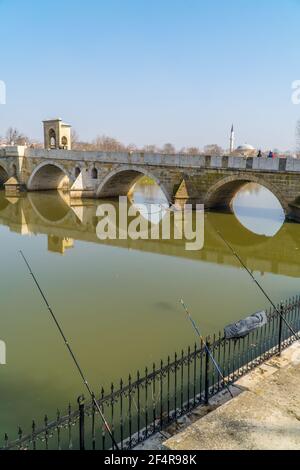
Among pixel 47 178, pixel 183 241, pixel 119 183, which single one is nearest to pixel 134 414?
pixel 183 241

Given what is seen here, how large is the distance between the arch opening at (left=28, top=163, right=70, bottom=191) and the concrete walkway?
2683 cm

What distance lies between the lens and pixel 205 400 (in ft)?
14.2

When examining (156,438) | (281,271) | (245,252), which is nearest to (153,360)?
(156,438)

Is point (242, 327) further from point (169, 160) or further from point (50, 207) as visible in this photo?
point (50, 207)

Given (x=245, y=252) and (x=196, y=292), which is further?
(x=245, y=252)

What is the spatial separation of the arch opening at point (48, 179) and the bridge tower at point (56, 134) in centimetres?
233

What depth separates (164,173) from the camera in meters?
22.3

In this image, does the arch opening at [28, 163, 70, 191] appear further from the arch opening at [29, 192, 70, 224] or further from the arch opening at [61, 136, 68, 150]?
the arch opening at [61, 136, 68, 150]

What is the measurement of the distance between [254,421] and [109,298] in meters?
5.32

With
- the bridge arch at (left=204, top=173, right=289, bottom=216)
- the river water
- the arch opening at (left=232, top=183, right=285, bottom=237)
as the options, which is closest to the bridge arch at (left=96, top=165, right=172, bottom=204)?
the bridge arch at (left=204, top=173, right=289, bottom=216)

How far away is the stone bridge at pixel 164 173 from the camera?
60.1ft
